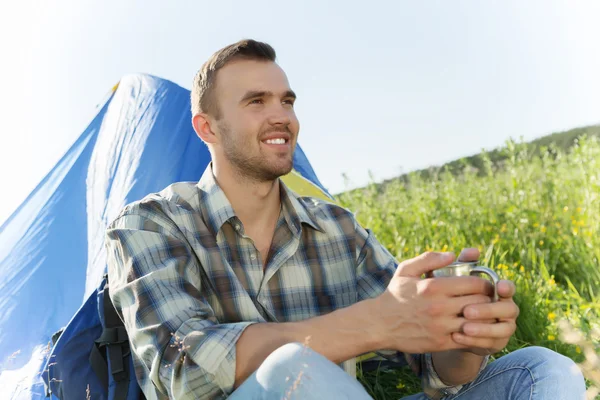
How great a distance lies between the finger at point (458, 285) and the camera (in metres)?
1.28

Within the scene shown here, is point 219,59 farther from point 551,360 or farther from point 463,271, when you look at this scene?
point 551,360

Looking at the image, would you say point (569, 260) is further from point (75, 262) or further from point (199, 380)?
point (199, 380)

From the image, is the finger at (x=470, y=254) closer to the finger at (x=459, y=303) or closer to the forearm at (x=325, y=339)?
the finger at (x=459, y=303)

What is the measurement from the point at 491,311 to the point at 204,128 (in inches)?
45.1

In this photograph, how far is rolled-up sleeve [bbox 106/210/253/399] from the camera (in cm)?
133

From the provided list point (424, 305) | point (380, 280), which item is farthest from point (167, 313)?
point (380, 280)

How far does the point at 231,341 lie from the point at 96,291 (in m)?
0.70

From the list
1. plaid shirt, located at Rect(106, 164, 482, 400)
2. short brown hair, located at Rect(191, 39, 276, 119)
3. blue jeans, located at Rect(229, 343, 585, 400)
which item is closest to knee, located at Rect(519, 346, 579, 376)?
blue jeans, located at Rect(229, 343, 585, 400)

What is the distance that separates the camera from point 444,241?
423 centimetres

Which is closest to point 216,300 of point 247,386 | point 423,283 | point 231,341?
point 231,341

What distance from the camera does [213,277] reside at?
65.9 inches

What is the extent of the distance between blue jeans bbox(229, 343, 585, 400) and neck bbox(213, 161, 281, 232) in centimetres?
70

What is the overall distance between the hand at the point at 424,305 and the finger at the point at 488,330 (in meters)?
0.02

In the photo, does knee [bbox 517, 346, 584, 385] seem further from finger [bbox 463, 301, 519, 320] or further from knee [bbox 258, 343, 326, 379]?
knee [bbox 258, 343, 326, 379]
